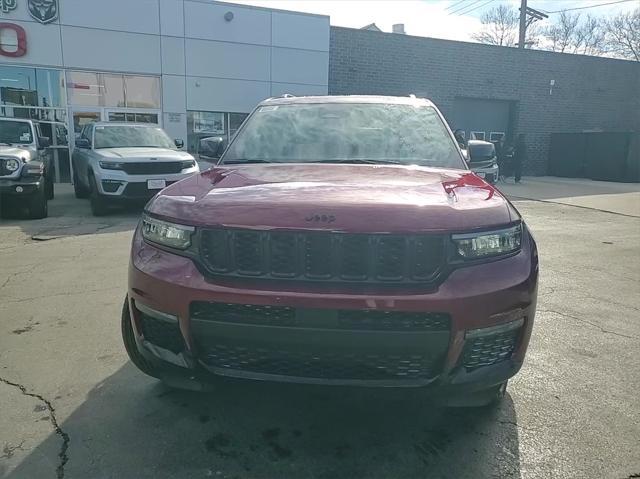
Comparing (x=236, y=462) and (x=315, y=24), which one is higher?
(x=315, y=24)

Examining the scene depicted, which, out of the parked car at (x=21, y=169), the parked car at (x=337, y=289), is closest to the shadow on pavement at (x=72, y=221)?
the parked car at (x=21, y=169)

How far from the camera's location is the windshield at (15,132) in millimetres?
9617

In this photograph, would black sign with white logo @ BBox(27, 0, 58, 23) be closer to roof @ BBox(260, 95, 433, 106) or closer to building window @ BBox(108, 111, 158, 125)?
building window @ BBox(108, 111, 158, 125)

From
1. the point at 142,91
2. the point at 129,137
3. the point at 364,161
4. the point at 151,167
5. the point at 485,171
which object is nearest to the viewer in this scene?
the point at 364,161

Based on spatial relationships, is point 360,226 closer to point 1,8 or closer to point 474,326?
point 474,326

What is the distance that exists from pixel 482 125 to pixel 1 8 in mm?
18438

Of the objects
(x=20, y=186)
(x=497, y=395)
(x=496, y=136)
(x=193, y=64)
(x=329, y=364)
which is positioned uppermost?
(x=193, y=64)

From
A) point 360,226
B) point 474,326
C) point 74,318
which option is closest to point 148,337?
point 360,226

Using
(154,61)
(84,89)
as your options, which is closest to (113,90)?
(84,89)

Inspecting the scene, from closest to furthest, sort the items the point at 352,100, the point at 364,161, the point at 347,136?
the point at 364,161
the point at 347,136
the point at 352,100

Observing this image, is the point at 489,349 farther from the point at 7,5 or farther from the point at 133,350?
the point at 7,5

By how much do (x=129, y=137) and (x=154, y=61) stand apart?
6208 mm

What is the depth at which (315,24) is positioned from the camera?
17328 millimetres

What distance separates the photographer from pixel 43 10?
14414 mm
